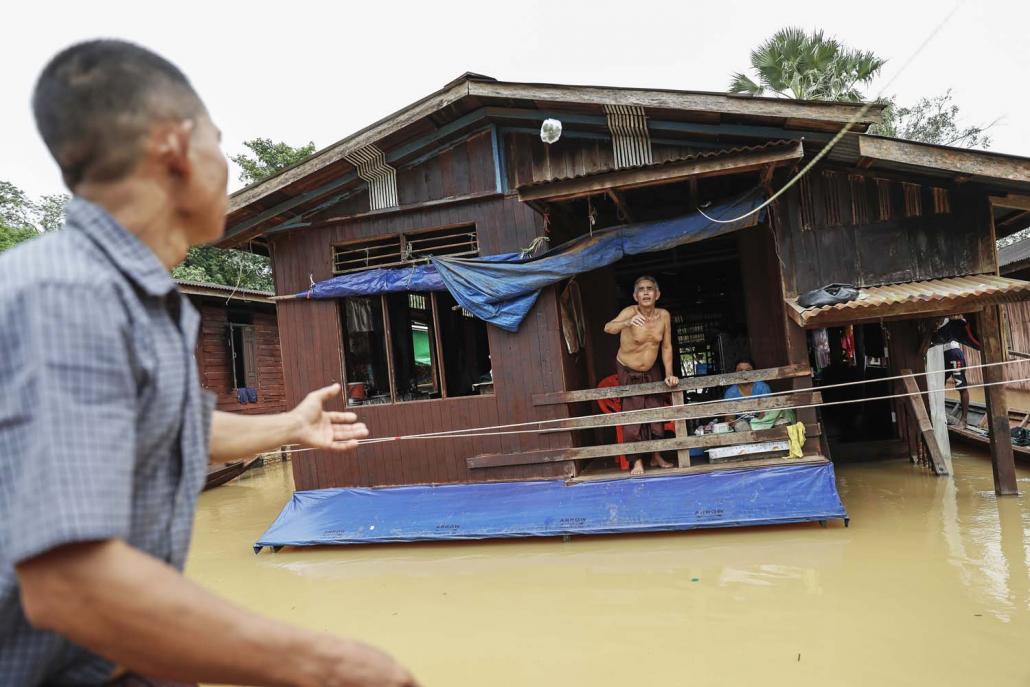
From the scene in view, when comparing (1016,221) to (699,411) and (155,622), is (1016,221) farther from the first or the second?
(155,622)

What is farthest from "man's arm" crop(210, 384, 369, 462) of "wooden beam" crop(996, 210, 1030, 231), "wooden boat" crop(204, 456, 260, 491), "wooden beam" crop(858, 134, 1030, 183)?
"wooden boat" crop(204, 456, 260, 491)

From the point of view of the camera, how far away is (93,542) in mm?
754

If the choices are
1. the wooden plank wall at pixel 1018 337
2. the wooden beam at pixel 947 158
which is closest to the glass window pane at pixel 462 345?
the wooden beam at pixel 947 158

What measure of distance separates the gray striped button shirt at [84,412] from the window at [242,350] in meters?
13.9

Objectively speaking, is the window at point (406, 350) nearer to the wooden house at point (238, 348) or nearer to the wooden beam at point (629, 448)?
the wooden beam at point (629, 448)

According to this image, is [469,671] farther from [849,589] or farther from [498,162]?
[498,162]

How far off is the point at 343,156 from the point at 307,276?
5.01 feet

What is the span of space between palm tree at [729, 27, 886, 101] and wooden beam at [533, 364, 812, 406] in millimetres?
13091

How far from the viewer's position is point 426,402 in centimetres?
729

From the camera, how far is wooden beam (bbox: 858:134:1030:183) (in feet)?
18.5

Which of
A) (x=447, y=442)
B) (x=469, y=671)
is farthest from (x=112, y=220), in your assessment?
(x=447, y=442)

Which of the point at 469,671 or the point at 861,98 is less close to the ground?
the point at 861,98

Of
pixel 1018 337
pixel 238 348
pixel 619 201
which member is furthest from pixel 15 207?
pixel 1018 337

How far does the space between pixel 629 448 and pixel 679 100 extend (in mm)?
3444
